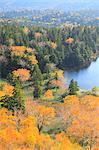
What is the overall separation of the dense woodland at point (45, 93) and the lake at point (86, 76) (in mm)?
3691

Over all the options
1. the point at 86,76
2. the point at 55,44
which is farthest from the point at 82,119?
the point at 55,44

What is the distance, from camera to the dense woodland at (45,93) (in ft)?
152

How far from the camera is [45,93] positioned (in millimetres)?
73312

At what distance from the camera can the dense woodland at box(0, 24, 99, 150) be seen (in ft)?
152

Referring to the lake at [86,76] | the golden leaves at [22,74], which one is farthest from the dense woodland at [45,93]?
the lake at [86,76]

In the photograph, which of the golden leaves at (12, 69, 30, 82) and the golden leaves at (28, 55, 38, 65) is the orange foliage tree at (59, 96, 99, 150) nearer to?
the golden leaves at (12, 69, 30, 82)

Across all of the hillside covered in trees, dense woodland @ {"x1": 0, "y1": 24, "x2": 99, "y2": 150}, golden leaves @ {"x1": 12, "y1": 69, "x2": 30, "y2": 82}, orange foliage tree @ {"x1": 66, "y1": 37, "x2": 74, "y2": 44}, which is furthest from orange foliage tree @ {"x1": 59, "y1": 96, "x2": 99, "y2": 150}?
orange foliage tree @ {"x1": 66, "y1": 37, "x2": 74, "y2": 44}

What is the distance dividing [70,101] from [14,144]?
70.4 feet

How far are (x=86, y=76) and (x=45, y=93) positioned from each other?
90.3 ft

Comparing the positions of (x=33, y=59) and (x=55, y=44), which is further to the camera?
(x=55, y=44)

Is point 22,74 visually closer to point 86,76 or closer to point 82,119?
point 86,76

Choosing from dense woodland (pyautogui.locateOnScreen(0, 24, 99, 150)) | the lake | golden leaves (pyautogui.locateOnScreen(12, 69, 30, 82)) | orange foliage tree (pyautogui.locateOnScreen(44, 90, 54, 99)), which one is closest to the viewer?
dense woodland (pyautogui.locateOnScreen(0, 24, 99, 150))

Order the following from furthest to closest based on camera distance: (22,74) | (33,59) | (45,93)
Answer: (33,59)
(22,74)
(45,93)

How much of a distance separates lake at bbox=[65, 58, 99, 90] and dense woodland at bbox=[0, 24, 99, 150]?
3.69 meters
